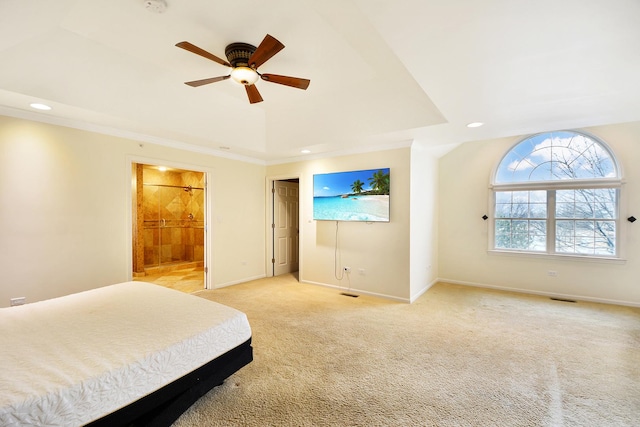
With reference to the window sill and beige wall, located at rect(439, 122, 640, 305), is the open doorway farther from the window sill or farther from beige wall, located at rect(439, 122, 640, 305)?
the window sill

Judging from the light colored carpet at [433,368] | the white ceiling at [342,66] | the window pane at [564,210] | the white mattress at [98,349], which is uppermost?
the white ceiling at [342,66]

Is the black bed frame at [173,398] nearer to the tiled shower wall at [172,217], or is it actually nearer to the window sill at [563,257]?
the window sill at [563,257]

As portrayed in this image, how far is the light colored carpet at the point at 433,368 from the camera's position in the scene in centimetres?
183

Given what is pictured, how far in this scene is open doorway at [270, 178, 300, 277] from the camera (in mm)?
5688

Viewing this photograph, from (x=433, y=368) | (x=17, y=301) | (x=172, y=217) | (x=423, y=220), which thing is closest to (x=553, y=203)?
(x=423, y=220)

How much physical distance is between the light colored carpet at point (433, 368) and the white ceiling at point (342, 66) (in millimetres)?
2473

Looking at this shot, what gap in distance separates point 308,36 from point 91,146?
298cm

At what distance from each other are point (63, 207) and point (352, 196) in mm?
3776

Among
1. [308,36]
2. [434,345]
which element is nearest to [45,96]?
[308,36]

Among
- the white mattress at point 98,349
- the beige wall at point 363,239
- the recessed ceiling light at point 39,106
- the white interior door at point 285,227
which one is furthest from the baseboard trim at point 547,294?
the recessed ceiling light at point 39,106

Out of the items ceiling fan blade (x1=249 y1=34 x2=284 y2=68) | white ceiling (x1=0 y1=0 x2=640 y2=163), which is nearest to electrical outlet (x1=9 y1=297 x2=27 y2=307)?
white ceiling (x1=0 y1=0 x2=640 y2=163)

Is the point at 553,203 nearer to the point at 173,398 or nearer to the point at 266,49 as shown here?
the point at 266,49

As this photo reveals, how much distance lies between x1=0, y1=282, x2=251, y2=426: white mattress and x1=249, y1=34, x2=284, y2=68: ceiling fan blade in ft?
6.69

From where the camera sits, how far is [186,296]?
2.48 m
